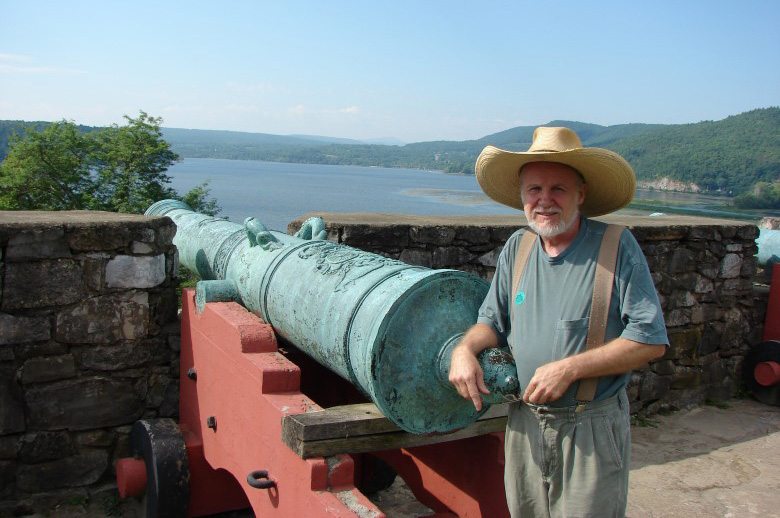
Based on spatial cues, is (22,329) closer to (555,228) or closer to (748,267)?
(555,228)

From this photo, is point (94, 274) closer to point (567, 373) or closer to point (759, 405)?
point (567, 373)

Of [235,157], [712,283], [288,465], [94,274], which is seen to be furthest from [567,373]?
[235,157]

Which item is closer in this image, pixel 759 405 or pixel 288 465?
pixel 288 465

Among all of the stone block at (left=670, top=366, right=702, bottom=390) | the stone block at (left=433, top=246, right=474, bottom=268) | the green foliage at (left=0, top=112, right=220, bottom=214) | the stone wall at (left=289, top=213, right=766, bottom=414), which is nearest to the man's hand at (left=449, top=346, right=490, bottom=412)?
the stone block at (left=433, top=246, right=474, bottom=268)

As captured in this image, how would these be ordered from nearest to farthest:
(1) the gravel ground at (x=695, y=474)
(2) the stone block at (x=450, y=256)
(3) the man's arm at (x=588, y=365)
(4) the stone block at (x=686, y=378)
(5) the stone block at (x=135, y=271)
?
(3) the man's arm at (x=588, y=365), (5) the stone block at (x=135, y=271), (1) the gravel ground at (x=695, y=474), (2) the stone block at (x=450, y=256), (4) the stone block at (x=686, y=378)

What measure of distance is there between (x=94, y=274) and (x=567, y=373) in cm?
245

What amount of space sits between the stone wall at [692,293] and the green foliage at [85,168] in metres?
10.0

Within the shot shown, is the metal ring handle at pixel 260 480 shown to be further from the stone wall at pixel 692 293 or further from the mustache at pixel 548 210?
the stone wall at pixel 692 293

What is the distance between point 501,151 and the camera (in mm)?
2096

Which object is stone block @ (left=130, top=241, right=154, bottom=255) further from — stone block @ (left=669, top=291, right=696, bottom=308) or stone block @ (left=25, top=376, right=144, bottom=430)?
stone block @ (left=669, top=291, right=696, bottom=308)

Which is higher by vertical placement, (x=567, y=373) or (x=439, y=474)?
(x=567, y=373)

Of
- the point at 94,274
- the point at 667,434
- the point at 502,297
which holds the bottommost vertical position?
the point at 667,434

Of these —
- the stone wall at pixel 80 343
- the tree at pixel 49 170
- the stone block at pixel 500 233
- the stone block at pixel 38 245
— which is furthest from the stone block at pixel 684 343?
the tree at pixel 49 170

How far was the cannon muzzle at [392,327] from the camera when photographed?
197cm
